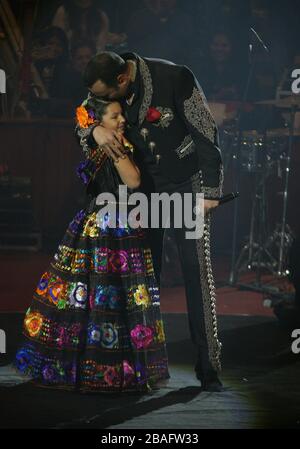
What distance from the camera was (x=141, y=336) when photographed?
18.3ft

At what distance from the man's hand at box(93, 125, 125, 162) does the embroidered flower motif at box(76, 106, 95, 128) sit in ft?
0.26

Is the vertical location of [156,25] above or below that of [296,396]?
above

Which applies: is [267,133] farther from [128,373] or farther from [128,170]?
[128,373]

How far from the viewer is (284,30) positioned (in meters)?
13.6

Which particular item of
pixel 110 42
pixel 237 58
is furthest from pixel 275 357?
pixel 110 42

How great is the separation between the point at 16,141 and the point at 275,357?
6484mm

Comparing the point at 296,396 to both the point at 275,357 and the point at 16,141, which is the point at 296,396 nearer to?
the point at 275,357

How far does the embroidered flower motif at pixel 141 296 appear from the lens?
18.4 feet

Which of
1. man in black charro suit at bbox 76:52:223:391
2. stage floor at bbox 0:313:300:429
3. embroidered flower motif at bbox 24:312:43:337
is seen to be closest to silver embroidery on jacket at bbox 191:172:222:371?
man in black charro suit at bbox 76:52:223:391

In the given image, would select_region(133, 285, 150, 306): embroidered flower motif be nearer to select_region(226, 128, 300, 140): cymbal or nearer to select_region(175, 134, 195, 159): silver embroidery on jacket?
select_region(175, 134, 195, 159): silver embroidery on jacket

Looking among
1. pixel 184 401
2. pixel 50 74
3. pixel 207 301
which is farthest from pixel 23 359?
pixel 50 74

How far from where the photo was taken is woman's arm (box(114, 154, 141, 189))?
550 centimetres

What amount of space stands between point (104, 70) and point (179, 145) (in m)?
0.67

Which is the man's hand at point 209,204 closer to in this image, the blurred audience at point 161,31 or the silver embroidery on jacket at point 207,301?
the silver embroidery on jacket at point 207,301
